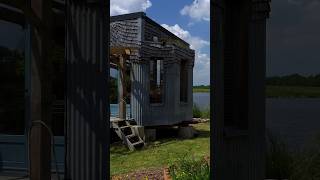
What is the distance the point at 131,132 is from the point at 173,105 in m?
2.47

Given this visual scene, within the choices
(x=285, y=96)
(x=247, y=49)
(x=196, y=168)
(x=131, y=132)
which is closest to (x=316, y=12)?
(x=285, y=96)

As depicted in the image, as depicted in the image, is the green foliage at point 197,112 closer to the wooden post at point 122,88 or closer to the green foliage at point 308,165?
the wooden post at point 122,88

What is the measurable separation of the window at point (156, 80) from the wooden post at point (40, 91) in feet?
37.1

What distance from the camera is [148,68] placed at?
601 inches

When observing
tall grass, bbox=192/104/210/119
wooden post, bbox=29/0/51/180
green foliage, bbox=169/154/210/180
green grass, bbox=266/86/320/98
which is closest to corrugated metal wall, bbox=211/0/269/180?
green foliage, bbox=169/154/210/180

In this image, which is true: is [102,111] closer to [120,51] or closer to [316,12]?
[316,12]

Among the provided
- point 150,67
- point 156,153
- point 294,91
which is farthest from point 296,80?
point 150,67

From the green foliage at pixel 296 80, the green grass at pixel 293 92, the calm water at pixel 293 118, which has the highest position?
the green foliage at pixel 296 80

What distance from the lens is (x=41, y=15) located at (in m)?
4.41

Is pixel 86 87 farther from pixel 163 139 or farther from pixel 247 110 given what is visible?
pixel 163 139

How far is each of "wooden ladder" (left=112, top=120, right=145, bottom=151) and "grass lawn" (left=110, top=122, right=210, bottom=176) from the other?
0.61 feet

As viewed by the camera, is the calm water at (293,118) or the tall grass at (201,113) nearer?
the calm water at (293,118)

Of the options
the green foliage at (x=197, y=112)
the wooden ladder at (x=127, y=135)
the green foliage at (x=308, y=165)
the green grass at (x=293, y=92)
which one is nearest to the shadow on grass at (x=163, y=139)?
the wooden ladder at (x=127, y=135)

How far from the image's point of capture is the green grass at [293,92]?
30.3ft
